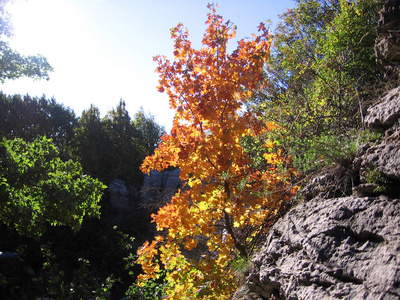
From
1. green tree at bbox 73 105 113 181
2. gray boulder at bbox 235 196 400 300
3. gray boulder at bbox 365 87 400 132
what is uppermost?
green tree at bbox 73 105 113 181

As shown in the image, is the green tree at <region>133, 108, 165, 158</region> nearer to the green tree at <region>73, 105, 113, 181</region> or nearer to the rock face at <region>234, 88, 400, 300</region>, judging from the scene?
the green tree at <region>73, 105, 113, 181</region>

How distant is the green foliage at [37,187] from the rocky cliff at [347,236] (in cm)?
337

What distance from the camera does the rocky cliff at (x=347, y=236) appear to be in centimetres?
178

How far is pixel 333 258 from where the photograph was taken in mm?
2008

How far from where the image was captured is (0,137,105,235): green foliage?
4566mm

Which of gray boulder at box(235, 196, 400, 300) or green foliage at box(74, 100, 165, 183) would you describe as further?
green foliage at box(74, 100, 165, 183)

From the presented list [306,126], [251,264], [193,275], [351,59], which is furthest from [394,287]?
[351,59]

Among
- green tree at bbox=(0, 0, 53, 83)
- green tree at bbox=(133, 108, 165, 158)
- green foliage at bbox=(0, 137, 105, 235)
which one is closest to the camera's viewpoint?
green foliage at bbox=(0, 137, 105, 235)

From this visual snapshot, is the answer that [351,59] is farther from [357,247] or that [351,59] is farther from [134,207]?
[134,207]

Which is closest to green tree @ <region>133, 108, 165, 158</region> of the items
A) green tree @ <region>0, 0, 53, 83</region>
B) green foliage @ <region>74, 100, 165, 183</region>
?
green foliage @ <region>74, 100, 165, 183</region>

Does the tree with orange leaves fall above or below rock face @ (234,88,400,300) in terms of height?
above

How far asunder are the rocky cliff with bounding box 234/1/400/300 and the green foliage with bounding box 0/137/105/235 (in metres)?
3.37

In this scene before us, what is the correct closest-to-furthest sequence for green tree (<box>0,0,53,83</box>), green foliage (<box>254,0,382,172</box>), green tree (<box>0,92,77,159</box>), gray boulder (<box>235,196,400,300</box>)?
gray boulder (<box>235,196,400,300</box>) < green foliage (<box>254,0,382,172</box>) < green tree (<box>0,0,53,83</box>) < green tree (<box>0,92,77,159</box>)

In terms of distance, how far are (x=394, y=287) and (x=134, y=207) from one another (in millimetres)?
13885
